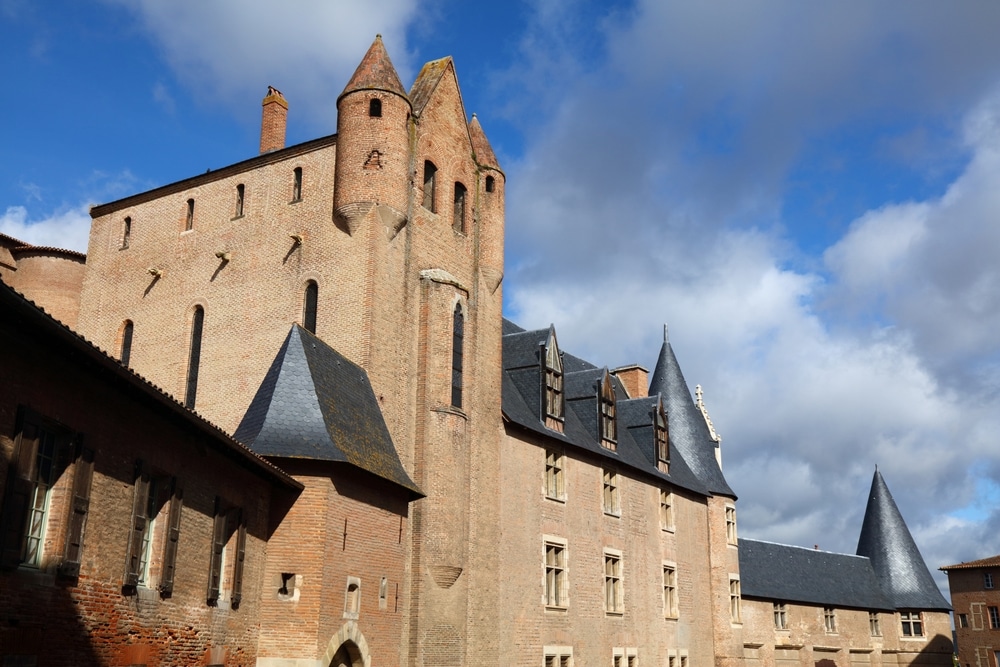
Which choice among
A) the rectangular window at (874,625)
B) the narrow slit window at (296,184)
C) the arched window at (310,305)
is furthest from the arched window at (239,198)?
the rectangular window at (874,625)

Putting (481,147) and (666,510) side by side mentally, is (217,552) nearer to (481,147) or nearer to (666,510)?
(481,147)

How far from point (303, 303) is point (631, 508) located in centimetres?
1333

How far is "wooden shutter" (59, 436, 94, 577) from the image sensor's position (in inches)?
449

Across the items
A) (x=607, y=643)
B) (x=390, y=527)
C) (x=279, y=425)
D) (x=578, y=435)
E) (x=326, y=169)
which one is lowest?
(x=607, y=643)

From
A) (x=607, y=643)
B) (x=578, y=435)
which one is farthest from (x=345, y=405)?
(x=607, y=643)

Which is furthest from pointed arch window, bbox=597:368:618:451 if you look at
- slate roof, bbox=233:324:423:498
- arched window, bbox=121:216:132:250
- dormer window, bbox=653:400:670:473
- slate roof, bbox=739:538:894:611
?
arched window, bbox=121:216:132:250

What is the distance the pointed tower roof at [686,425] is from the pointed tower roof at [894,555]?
47.5 feet

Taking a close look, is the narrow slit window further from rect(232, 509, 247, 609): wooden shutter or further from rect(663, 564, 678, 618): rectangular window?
rect(663, 564, 678, 618): rectangular window

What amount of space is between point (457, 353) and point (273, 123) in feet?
28.4

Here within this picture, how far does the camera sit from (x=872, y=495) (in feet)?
165

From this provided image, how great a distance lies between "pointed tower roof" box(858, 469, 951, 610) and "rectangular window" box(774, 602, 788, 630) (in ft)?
29.4

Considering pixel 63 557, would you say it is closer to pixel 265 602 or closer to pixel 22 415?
pixel 22 415

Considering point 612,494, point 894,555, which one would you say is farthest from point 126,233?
point 894,555

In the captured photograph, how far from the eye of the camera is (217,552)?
15047 millimetres
